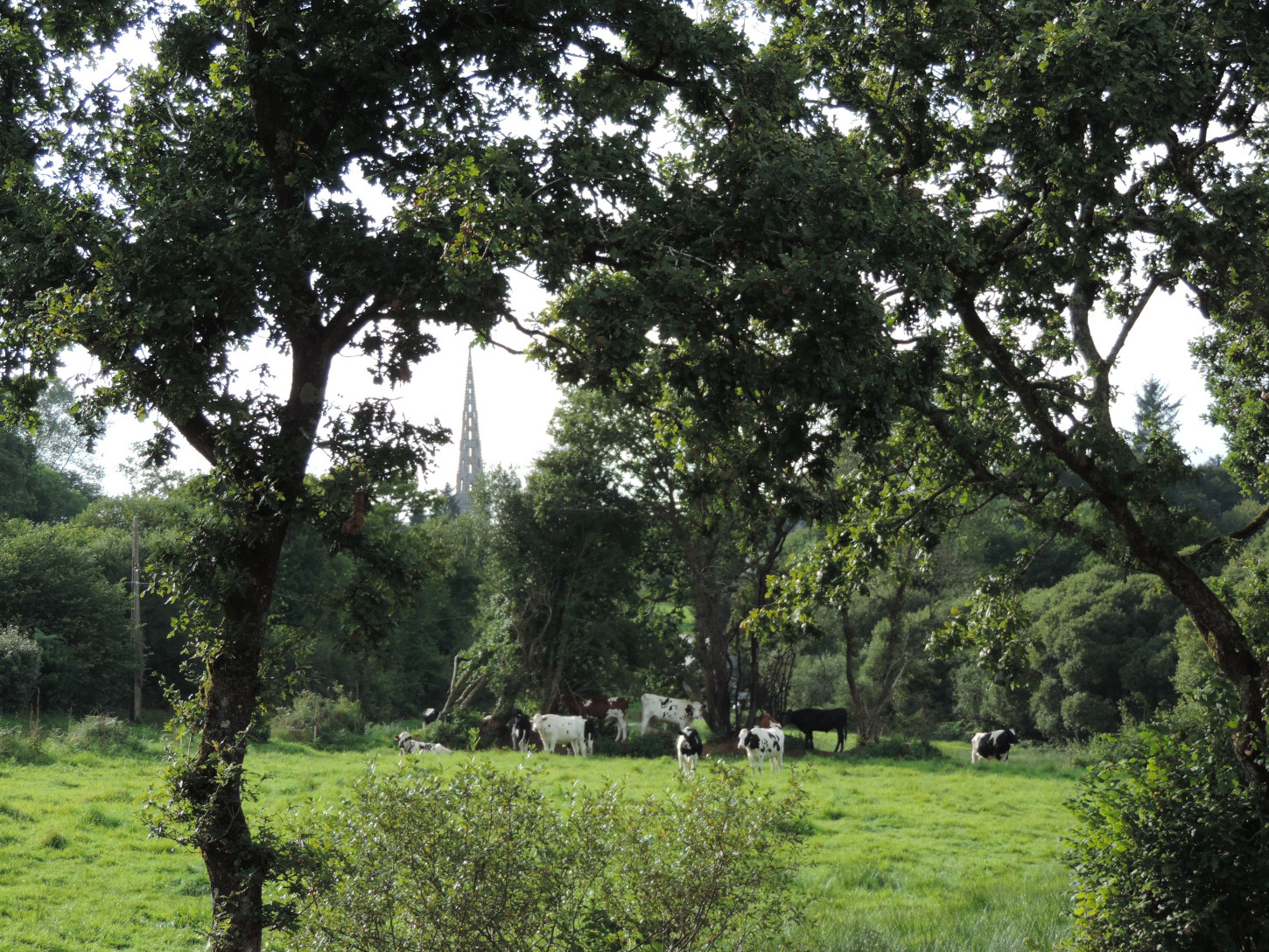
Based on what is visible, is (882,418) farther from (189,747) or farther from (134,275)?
(189,747)

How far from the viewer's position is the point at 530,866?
6.45 metres

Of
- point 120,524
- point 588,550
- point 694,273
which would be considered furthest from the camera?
point 120,524

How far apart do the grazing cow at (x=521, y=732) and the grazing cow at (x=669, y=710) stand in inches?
205

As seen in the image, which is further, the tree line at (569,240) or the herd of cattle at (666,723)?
the herd of cattle at (666,723)

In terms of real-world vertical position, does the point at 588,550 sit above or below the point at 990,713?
above

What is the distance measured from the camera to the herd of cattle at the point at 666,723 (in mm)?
24281

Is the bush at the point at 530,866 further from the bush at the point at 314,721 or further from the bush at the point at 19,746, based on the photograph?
the bush at the point at 314,721

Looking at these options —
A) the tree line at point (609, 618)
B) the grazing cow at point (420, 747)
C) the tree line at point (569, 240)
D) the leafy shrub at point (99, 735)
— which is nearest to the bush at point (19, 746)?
the leafy shrub at point (99, 735)

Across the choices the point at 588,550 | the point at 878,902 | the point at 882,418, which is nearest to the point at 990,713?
the point at 588,550

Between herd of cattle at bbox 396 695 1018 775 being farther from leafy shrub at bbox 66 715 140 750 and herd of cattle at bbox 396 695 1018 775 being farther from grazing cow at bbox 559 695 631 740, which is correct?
leafy shrub at bbox 66 715 140 750

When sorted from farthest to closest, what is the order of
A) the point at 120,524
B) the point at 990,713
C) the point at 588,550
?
the point at 120,524 → the point at 990,713 → the point at 588,550

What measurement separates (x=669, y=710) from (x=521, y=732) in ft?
20.5

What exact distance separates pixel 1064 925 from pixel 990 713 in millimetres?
34555

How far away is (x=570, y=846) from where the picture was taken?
6.68 m
